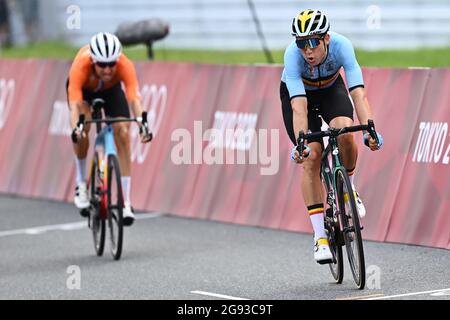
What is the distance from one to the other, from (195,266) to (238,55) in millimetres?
11962

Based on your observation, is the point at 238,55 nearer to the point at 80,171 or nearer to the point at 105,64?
the point at 80,171

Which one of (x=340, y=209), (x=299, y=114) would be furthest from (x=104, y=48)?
(x=340, y=209)

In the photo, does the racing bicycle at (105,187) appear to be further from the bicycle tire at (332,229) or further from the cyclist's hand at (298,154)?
the cyclist's hand at (298,154)

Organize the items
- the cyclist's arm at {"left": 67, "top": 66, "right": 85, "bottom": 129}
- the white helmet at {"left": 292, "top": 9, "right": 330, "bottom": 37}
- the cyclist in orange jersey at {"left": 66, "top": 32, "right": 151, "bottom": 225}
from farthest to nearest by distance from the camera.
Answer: the cyclist's arm at {"left": 67, "top": 66, "right": 85, "bottom": 129} → the cyclist in orange jersey at {"left": 66, "top": 32, "right": 151, "bottom": 225} → the white helmet at {"left": 292, "top": 9, "right": 330, "bottom": 37}

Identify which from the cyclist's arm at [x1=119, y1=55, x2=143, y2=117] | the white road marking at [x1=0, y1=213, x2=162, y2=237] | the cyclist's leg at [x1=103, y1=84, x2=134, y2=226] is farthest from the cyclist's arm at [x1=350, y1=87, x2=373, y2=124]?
the white road marking at [x1=0, y1=213, x2=162, y2=237]

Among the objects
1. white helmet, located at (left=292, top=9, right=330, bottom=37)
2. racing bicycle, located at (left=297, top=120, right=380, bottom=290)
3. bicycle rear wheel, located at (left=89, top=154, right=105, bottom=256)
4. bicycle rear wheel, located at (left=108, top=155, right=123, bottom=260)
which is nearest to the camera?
racing bicycle, located at (left=297, top=120, right=380, bottom=290)

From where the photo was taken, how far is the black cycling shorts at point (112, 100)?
1356 centimetres

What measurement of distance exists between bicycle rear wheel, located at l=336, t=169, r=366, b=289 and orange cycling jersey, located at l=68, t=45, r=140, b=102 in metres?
3.56

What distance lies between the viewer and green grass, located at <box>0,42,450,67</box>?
20161 millimetres

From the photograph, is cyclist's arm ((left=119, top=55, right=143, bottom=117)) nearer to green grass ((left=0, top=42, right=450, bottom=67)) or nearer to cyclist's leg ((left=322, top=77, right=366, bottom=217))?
cyclist's leg ((left=322, top=77, right=366, bottom=217))

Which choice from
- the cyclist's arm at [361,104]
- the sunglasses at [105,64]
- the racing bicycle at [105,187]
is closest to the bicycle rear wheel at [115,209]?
the racing bicycle at [105,187]

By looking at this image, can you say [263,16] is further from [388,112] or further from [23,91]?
[388,112]

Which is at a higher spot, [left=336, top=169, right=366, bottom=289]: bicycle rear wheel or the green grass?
the green grass

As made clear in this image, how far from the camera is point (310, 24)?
→ 10328 millimetres
